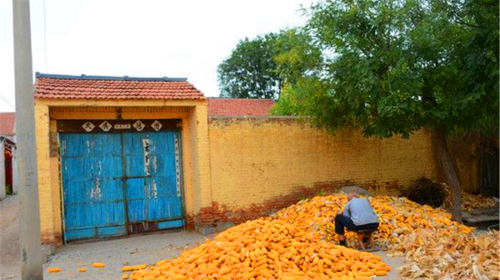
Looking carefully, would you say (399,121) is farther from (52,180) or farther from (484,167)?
(52,180)

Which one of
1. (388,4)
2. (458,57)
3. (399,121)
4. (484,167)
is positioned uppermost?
(388,4)

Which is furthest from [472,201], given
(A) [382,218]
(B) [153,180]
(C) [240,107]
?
(C) [240,107]

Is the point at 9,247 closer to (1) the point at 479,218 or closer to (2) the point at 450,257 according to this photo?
(2) the point at 450,257

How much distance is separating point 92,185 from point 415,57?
7672 mm

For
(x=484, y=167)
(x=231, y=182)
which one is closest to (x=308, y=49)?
(x=231, y=182)

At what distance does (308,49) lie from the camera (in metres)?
10.2

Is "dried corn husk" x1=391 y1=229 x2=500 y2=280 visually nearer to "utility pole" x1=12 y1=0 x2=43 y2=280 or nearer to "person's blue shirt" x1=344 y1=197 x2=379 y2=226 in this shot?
"person's blue shirt" x1=344 y1=197 x2=379 y2=226

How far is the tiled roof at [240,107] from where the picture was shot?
26906 millimetres

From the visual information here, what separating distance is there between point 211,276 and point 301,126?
20.7 ft

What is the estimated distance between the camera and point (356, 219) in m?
7.75

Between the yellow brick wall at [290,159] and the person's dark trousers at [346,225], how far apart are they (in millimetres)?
3331

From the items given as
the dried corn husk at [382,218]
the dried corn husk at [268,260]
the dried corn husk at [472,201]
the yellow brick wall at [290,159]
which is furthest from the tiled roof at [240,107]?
the dried corn husk at [268,260]

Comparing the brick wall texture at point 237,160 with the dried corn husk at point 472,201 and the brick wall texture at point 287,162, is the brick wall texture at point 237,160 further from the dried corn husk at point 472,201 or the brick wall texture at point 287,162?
the dried corn husk at point 472,201

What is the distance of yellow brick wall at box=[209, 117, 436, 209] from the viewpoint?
10617 mm
